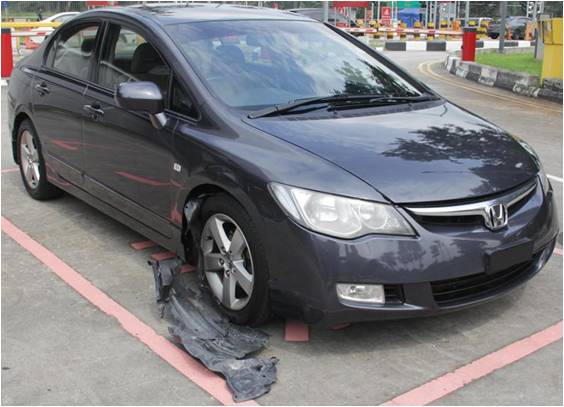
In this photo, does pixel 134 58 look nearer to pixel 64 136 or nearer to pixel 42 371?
pixel 64 136

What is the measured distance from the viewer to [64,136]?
5203mm

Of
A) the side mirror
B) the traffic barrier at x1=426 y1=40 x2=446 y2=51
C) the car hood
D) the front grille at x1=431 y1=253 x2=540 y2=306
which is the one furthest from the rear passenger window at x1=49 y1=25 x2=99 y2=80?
the traffic barrier at x1=426 y1=40 x2=446 y2=51

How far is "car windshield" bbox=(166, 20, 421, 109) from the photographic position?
4.02 m

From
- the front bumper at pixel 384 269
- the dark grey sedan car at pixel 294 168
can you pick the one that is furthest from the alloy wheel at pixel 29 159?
the front bumper at pixel 384 269

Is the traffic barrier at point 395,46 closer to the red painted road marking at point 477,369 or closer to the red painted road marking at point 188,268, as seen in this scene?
the red painted road marking at point 188,268

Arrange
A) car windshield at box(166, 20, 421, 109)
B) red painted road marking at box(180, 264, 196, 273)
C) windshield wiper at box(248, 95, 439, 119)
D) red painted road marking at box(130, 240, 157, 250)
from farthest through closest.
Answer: red painted road marking at box(130, 240, 157, 250)
red painted road marking at box(180, 264, 196, 273)
car windshield at box(166, 20, 421, 109)
windshield wiper at box(248, 95, 439, 119)

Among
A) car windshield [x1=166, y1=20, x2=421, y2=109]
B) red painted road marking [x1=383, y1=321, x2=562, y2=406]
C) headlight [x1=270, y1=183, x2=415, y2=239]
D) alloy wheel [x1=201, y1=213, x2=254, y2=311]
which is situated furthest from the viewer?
car windshield [x1=166, y1=20, x2=421, y2=109]

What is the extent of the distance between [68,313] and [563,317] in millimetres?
2729

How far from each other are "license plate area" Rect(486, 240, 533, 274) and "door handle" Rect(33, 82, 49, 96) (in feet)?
12.2

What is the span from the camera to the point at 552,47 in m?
12.2

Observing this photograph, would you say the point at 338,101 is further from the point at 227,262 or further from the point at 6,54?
the point at 6,54

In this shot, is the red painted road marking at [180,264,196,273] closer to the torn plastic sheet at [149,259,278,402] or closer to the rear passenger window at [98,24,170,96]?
the torn plastic sheet at [149,259,278,402]

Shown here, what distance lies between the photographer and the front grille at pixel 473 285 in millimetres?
3283

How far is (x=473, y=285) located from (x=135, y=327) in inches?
69.1
